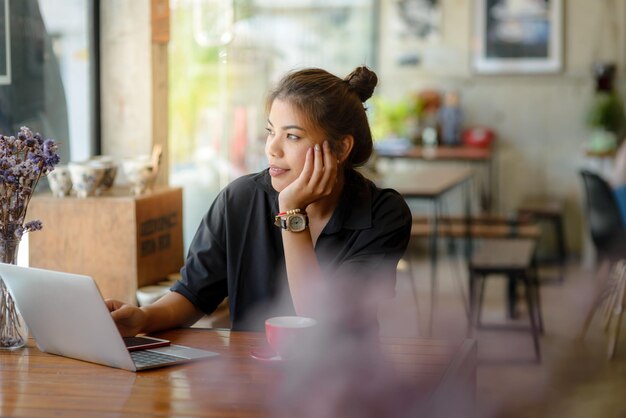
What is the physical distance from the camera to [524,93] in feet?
24.6

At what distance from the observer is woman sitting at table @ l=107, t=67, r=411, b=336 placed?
6.41 feet

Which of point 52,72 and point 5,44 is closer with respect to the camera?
point 5,44

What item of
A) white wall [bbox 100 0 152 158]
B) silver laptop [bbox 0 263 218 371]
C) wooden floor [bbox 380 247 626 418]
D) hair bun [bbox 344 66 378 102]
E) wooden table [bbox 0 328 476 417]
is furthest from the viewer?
wooden floor [bbox 380 247 626 418]

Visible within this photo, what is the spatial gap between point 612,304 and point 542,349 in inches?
20.0

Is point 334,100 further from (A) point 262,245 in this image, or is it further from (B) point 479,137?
(B) point 479,137

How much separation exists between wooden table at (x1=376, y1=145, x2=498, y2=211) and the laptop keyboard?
4.65 metres

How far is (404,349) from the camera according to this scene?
5.79 ft

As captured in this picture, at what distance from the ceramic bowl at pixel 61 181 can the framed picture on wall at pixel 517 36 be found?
5.13 metres

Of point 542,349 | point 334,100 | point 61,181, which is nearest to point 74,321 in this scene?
point 334,100

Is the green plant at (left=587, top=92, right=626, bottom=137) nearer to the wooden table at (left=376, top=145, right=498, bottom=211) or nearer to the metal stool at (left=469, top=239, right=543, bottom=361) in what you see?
the wooden table at (left=376, top=145, right=498, bottom=211)

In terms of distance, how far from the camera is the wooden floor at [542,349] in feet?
11.8

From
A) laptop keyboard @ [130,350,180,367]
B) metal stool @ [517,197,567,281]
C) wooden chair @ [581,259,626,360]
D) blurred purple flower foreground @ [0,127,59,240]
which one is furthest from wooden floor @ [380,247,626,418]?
blurred purple flower foreground @ [0,127,59,240]

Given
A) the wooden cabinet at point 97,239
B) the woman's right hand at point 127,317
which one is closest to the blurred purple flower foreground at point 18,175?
the woman's right hand at point 127,317

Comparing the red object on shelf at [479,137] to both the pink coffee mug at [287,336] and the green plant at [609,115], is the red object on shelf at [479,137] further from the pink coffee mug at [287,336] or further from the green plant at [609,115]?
the pink coffee mug at [287,336]
